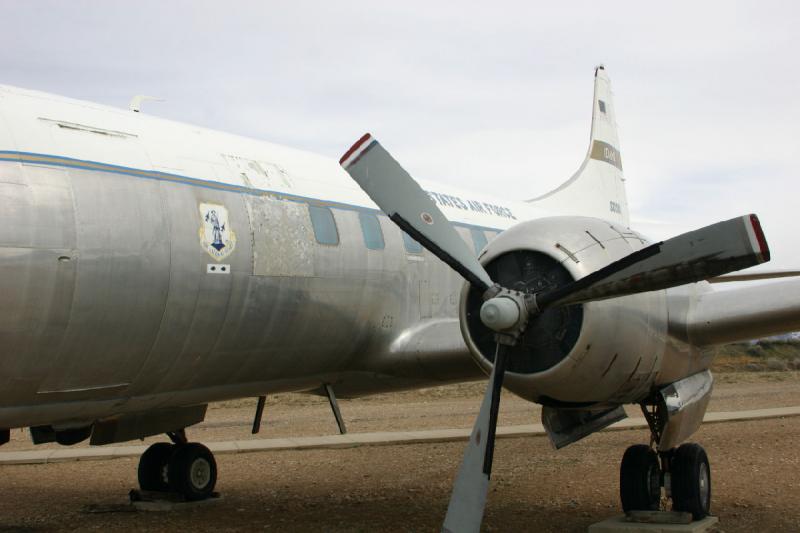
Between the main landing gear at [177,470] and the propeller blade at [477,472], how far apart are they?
4086 millimetres

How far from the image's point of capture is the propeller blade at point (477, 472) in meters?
6.28

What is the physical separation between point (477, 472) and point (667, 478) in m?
2.43

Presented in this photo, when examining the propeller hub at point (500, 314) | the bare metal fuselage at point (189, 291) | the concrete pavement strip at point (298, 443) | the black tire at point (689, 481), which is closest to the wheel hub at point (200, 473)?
the bare metal fuselage at point (189, 291)

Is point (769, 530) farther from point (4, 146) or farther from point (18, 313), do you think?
point (4, 146)

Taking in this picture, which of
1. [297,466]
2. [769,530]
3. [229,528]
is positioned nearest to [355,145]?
[229,528]

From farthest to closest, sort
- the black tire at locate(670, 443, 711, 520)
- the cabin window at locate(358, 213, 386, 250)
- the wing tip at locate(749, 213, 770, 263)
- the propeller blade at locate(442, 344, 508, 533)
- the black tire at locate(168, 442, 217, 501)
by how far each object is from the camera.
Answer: the black tire at locate(168, 442, 217, 501)
the cabin window at locate(358, 213, 386, 250)
the black tire at locate(670, 443, 711, 520)
the propeller blade at locate(442, 344, 508, 533)
the wing tip at locate(749, 213, 770, 263)

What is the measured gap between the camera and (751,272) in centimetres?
983

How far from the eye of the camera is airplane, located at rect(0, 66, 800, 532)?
19.1 feet

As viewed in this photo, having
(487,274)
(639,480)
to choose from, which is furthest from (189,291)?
(639,480)

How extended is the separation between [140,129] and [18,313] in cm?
194

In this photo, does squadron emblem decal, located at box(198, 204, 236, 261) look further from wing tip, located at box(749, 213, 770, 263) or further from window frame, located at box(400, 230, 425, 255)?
wing tip, located at box(749, 213, 770, 263)

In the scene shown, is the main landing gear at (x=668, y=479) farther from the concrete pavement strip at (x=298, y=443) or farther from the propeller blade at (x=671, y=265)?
the concrete pavement strip at (x=298, y=443)

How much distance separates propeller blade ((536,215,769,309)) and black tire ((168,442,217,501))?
16.4ft

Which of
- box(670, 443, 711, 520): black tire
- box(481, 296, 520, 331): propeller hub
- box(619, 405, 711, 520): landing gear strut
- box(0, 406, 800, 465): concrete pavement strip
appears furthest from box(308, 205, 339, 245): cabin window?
box(0, 406, 800, 465): concrete pavement strip
